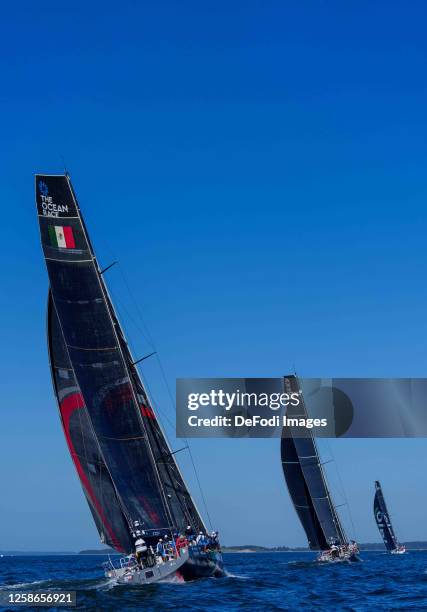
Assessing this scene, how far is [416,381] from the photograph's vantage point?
110ft

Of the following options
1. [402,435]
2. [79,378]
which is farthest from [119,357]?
[402,435]

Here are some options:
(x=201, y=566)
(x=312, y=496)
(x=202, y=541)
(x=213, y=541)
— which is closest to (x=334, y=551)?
(x=312, y=496)

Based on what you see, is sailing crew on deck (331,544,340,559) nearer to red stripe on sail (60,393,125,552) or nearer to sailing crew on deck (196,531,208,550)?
red stripe on sail (60,393,125,552)

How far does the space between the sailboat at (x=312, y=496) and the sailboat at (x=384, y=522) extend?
99.2ft

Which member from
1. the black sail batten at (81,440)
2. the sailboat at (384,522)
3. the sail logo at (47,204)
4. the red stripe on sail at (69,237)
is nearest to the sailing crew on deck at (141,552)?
the black sail batten at (81,440)

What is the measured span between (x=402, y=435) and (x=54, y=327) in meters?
15.0

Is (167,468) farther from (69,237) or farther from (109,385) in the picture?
(69,237)

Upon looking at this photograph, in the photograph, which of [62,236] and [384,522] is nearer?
[62,236]

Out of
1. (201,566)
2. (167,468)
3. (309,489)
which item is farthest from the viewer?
(309,489)

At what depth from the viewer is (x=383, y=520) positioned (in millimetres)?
93562

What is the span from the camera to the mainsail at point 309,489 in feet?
197

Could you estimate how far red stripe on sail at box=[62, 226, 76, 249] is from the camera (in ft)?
113

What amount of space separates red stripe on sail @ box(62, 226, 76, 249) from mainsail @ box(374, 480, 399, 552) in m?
63.3

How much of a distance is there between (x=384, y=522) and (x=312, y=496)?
3641 cm
